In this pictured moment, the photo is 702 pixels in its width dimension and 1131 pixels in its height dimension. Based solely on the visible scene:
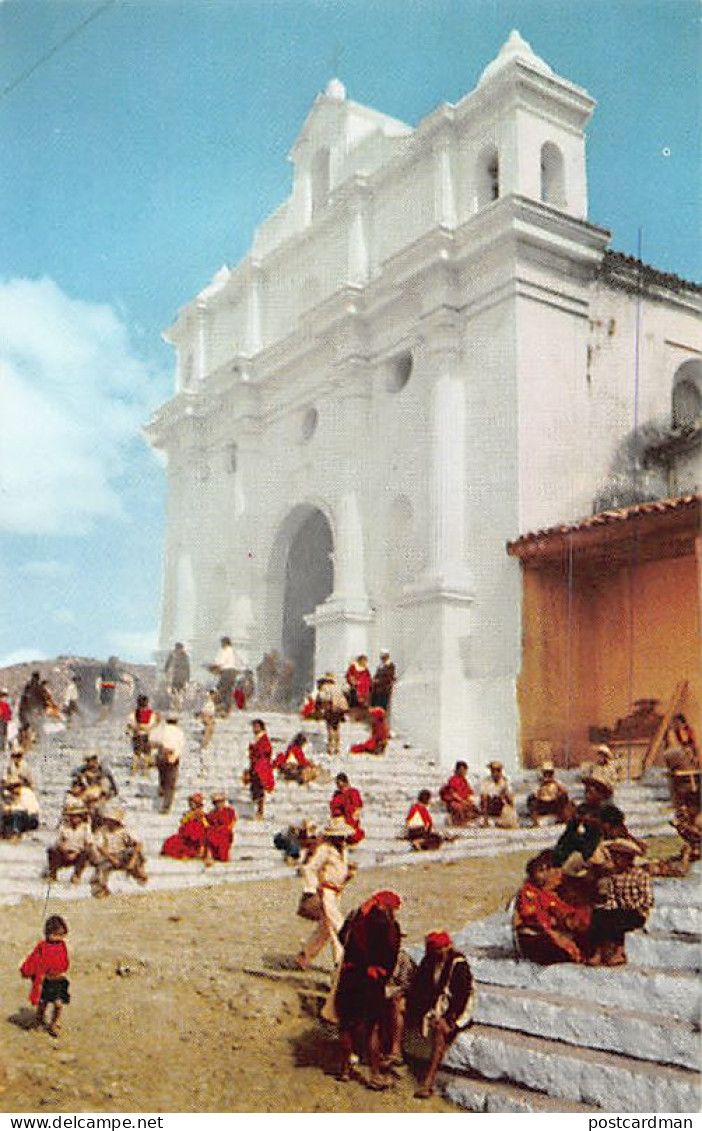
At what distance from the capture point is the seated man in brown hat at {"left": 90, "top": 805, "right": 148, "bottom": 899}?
8.65m

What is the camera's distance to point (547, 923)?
5871 millimetres

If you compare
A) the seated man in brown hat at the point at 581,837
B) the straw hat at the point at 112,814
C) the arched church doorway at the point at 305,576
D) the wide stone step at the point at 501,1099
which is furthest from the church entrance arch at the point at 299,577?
the wide stone step at the point at 501,1099

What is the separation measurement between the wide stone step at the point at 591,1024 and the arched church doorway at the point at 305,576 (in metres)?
13.8

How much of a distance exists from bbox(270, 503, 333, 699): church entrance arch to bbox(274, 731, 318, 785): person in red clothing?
7.03 meters

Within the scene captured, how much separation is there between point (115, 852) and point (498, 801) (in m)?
4.16

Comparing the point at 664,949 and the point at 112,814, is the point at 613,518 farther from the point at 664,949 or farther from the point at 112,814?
the point at 664,949

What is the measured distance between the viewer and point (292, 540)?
65.1 ft

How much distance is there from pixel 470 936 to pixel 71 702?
580cm

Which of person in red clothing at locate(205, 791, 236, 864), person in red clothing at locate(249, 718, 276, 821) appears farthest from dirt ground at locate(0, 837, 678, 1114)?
person in red clothing at locate(249, 718, 276, 821)

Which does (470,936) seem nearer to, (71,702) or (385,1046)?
(385,1046)

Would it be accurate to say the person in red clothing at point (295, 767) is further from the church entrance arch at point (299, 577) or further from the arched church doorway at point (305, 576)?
the arched church doorway at point (305, 576)

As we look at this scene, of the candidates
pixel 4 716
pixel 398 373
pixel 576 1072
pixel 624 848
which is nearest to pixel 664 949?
pixel 624 848

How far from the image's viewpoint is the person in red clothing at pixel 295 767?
472 inches

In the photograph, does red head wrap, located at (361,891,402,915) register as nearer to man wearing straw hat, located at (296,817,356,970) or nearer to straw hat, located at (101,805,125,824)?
man wearing straw hat, located at (296,817,356,970)
